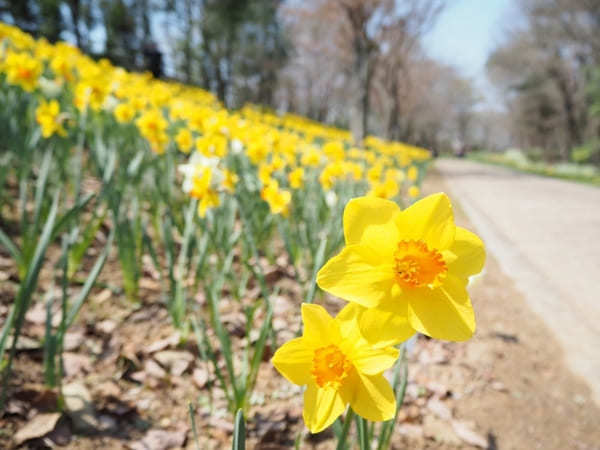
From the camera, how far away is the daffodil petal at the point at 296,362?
2.26 feet

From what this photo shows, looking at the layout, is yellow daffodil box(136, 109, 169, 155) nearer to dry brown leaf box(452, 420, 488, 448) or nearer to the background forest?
dry brown leaf box(452, 420, 488, 448)

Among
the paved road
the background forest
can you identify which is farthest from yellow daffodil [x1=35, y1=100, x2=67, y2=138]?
the background forest

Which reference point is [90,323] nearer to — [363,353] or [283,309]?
[283,309]

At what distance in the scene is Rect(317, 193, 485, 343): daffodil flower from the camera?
62 centimetres

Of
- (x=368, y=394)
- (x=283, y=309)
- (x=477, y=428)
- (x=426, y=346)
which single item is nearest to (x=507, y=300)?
(x=426, y=346)

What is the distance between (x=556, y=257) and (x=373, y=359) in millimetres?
3423

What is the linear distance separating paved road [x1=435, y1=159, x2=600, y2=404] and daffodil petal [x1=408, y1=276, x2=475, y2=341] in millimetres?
1444

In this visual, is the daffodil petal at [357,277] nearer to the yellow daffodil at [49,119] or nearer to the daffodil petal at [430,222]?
the daffodil petal at [430,222]

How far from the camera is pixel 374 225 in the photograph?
0.65m

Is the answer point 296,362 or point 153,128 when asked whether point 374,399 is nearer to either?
point 296,362

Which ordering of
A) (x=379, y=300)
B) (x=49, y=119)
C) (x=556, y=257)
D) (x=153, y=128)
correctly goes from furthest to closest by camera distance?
(x=556, y=257) → (x=153, y=128) → (x=49, y=119) → (x=379, y=300)

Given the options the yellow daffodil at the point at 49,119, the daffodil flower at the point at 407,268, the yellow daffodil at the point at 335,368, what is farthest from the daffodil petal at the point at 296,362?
the yellow daffodil at the point at 49,119

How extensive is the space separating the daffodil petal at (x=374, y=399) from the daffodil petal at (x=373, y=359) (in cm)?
2

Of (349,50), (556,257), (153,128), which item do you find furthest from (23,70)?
(349,50)
